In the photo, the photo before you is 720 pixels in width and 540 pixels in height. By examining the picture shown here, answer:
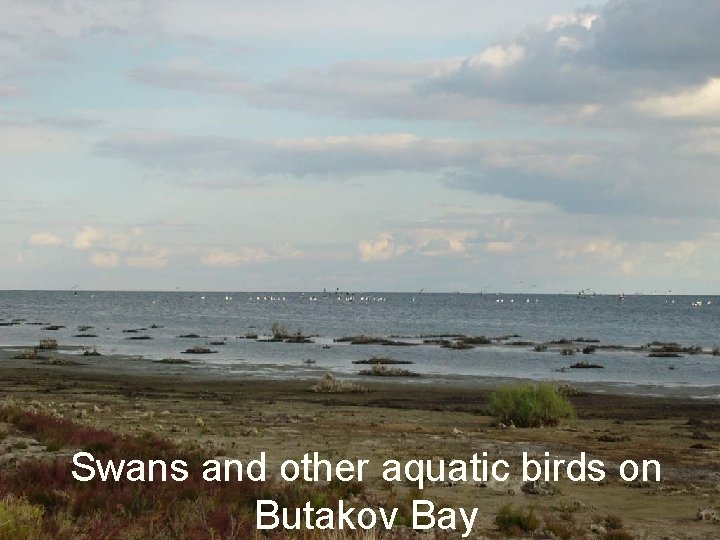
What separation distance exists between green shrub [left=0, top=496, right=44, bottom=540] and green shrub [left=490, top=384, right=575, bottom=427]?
758 inches

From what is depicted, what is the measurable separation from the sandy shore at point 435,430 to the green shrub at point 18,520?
6575mm

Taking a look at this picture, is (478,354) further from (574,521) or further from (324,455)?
(574,521)

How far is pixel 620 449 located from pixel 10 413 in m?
15.6

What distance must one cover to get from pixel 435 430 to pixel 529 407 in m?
3.79

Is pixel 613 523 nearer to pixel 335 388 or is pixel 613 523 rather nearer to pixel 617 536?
pixel 617 536

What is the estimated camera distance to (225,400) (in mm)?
35031

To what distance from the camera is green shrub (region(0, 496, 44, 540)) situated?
948cm

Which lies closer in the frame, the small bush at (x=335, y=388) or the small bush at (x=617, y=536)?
the small bush at (x=617, y=536)

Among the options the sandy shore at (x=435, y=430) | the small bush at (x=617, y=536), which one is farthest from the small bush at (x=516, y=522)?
the small bush at (x=617, y=536)

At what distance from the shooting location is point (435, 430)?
2575 centimetres

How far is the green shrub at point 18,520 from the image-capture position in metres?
9.48

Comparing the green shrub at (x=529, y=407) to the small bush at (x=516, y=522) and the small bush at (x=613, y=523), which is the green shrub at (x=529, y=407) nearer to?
the small bush at (x=613, y=523)

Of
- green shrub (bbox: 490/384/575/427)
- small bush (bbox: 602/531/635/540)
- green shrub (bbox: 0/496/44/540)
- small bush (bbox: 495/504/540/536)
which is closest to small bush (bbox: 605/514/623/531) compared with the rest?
small bush (bbox: 602/531/635/540)

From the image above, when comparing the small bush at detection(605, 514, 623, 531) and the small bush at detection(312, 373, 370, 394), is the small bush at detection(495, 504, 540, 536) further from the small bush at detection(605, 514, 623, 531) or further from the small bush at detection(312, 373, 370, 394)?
the small bush at detection(312, 373, 370, 394)
